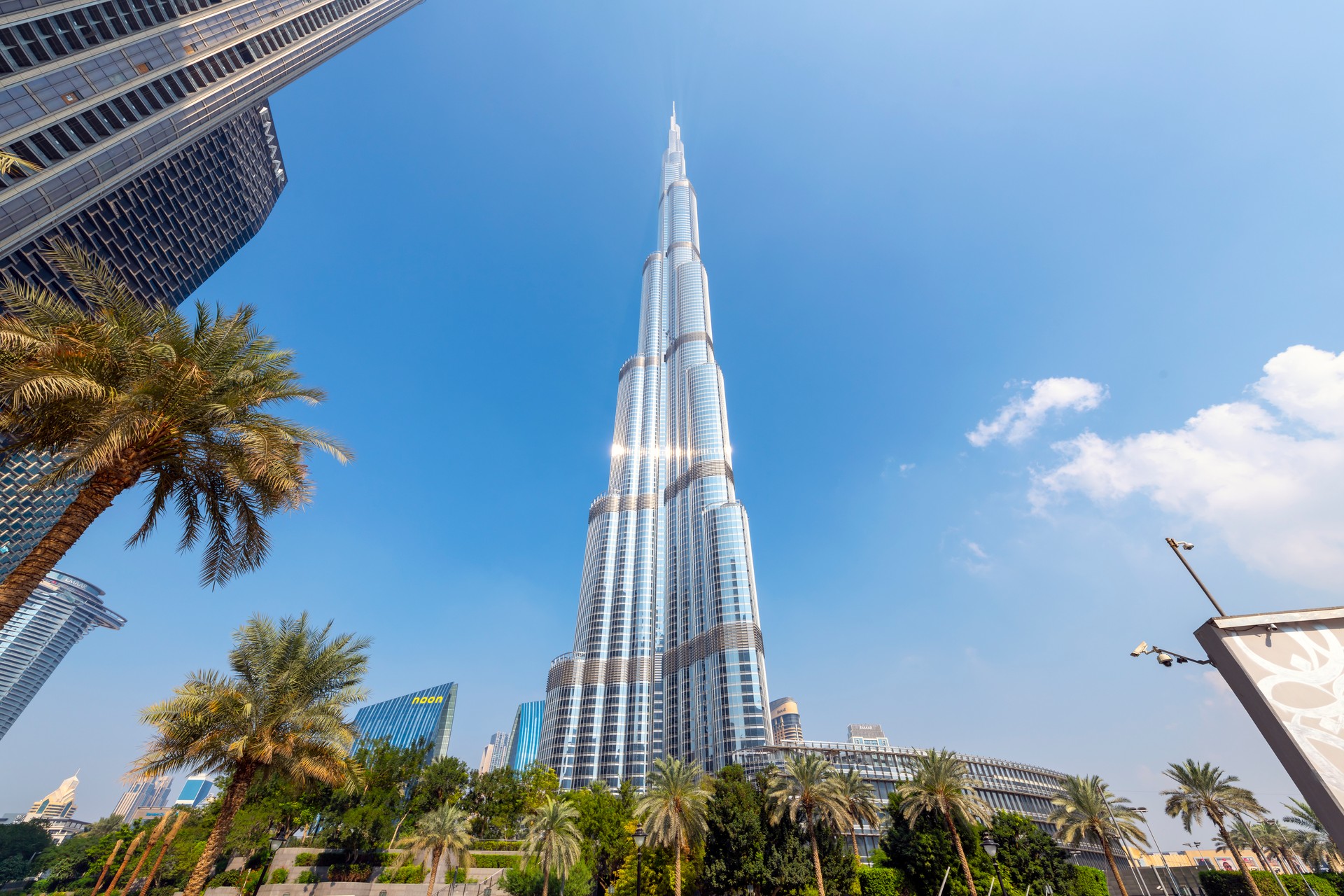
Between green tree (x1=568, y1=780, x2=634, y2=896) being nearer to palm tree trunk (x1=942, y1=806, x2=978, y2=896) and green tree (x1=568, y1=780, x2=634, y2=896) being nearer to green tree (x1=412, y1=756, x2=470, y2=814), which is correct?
green tree (x1=412, y1=756, x2=470, y2=814)

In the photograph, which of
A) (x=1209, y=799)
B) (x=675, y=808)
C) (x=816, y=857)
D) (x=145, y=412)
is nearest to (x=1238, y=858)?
(x=1209, y=799)

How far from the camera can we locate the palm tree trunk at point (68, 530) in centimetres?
1242

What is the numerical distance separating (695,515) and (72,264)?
158m

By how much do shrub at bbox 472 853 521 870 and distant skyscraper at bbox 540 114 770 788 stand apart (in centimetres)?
7409

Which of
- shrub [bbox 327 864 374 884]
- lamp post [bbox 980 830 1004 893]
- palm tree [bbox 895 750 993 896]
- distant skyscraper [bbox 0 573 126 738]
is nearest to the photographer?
palm tree [bbox 895 750 993 896]

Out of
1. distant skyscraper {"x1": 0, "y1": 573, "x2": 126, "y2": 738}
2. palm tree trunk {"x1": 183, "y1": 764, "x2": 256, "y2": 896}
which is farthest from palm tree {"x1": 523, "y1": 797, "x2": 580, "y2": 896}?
distant skyscraper {"x1": 0, "y1": 573, "x2": 126, "y2": 738}

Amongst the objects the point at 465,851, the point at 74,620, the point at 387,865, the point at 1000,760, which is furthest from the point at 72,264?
the point at 74,620

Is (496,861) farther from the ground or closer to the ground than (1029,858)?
farther from the ground

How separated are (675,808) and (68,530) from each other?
138ft

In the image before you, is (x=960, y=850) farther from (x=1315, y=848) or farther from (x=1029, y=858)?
(x=1315, y=848)

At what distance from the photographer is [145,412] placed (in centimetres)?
1393

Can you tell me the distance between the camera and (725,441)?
185m

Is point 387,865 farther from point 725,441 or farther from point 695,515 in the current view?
point 725,441

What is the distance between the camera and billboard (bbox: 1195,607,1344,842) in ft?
47.1
